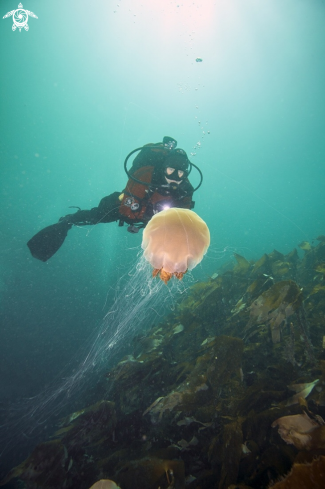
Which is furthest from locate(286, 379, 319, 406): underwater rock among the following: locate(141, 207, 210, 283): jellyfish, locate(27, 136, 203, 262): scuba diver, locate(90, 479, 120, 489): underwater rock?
locate(27, 136, 203, 262): scuba diver

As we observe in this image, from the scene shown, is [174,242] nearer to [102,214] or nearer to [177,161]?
[177,161]

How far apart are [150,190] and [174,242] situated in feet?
7.14

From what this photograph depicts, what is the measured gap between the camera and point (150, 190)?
407 centimetres

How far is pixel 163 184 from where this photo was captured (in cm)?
391

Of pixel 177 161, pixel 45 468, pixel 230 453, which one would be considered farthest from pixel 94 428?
pixel 177 161

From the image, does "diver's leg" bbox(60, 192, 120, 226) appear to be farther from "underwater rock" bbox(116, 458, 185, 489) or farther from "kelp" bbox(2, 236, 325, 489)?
"underwater rock" bbox(116, 458, 185, 489)

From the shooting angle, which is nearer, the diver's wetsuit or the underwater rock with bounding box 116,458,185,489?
the underwater rock with bounding box 116,458,185,489

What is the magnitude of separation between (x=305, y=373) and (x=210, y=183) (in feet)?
311

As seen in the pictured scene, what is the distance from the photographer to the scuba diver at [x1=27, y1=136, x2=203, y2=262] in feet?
12.6

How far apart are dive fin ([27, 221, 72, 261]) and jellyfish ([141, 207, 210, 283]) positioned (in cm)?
392

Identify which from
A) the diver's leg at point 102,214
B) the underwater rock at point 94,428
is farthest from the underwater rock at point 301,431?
the diver's leg at point 102,214

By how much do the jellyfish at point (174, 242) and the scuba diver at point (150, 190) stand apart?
152 centimetres

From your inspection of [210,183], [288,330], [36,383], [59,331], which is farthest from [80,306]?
[210,183]

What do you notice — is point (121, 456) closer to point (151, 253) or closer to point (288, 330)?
point (151, 253)
